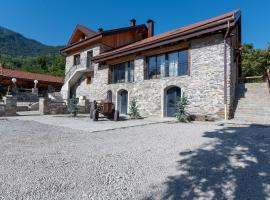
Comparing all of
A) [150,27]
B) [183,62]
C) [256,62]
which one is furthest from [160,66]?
[256,62]

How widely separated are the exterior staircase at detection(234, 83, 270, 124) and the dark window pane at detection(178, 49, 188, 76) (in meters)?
3.55

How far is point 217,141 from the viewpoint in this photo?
15.4 ft

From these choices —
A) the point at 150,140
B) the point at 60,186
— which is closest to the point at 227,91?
the point at 150,140

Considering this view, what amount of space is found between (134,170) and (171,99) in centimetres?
921

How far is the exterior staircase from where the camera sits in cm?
898

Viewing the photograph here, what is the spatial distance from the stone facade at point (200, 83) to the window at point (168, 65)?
451 mm

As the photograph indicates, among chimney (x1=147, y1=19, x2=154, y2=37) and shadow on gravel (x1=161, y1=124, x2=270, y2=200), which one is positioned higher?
chimney (x1=147, y1=19, x2=154, y2=37)

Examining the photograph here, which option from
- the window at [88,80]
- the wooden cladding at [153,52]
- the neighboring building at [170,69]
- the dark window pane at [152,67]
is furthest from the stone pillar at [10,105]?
the dark window pane at [152,67]

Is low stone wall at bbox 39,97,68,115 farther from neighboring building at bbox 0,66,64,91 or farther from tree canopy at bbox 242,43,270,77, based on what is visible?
tree canopy at bbox 242,43,270,77

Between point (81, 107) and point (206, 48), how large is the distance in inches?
407

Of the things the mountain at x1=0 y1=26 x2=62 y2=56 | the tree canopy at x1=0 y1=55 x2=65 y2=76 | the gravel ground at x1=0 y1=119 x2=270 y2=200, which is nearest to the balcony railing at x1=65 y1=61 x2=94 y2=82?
the gravel ground at x1=0 y1=119 x2=270 y2=200

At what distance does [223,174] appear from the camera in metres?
2.78

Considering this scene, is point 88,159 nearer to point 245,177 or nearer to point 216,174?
point 216,174

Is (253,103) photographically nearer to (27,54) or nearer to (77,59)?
(77,59)
